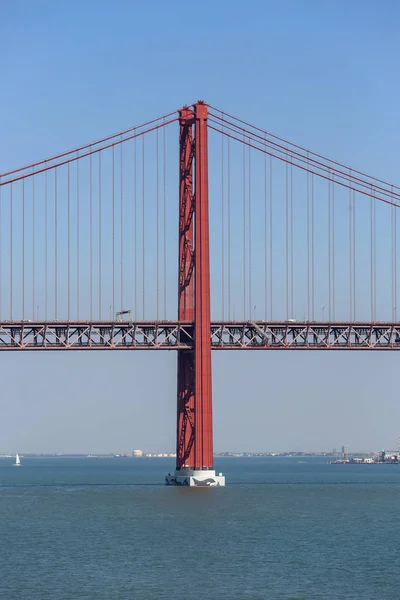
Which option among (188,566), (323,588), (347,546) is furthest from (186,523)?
(323,588)

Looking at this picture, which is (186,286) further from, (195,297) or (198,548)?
(198,548)

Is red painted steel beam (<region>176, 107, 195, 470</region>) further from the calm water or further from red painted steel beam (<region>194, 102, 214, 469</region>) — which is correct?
the calm water

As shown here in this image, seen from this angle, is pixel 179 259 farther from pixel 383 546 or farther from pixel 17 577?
pixel 17 577

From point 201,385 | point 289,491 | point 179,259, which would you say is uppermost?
point 179,259

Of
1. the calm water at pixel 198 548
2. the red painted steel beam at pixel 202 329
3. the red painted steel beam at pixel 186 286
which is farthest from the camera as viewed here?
the red painted steel beam at pixel 186 286

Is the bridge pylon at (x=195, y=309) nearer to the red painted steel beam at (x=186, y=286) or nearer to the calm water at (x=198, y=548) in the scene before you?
the red painted steel beam at (x=186, y=286)

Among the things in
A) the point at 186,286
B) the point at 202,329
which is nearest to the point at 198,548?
the point at 202,329

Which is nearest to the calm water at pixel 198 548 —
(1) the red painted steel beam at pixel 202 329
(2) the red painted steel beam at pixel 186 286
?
(1) the red painted steel beam at pixel 202 329
